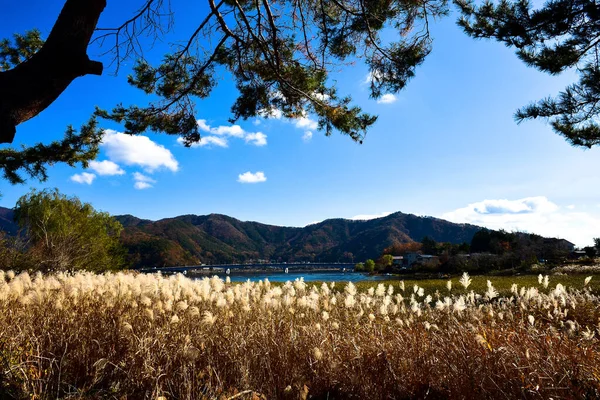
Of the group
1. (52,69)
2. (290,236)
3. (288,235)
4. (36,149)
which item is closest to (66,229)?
(36,149)

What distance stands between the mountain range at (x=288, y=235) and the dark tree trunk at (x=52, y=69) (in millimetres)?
70542

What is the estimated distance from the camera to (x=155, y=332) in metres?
3.05

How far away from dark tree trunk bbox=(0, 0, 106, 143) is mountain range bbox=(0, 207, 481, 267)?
231 feet

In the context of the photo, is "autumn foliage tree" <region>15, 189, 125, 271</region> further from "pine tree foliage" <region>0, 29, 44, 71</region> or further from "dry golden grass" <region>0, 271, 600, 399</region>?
"dry golden grass" <region>0, 271, 600, 399</region>

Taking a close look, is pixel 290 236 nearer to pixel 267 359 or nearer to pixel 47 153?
pixel 47 153

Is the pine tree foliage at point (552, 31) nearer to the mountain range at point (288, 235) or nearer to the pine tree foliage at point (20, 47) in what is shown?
the pine tree foliage at point (20, 47)

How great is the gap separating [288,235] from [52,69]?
168m

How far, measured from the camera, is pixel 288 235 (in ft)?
558

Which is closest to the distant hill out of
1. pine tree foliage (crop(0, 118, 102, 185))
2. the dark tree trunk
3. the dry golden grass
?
pine tree foliage (crop(0, 118, 102, 185))

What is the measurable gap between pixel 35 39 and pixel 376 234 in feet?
402

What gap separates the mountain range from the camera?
108438 mm

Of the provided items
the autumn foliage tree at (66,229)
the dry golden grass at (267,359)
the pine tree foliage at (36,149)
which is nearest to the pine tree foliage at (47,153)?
the pine tree foliage at (36,149)

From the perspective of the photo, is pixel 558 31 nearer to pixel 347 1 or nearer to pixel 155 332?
pixel 347 1

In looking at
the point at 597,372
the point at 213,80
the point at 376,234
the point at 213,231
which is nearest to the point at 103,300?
the point at 213,80
